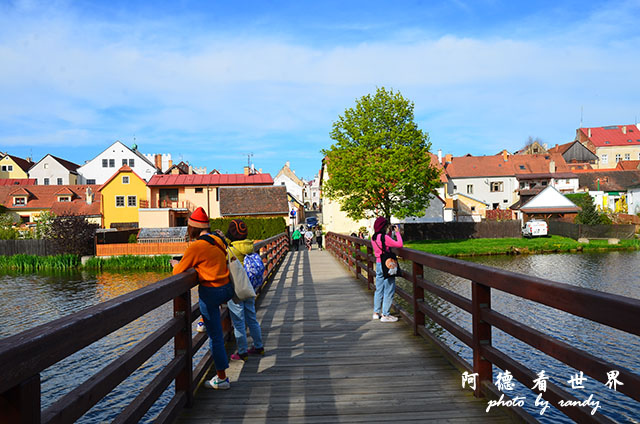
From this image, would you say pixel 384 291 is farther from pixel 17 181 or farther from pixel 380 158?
pixel 17 181

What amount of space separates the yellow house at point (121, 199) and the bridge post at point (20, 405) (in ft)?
181

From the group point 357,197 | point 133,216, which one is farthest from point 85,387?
point 133,216

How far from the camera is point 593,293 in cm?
248

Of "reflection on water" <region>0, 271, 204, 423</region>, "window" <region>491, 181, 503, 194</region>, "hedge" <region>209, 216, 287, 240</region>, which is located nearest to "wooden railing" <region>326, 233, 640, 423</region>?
"reflection on water" <region>0, 271, 204, 423</region>

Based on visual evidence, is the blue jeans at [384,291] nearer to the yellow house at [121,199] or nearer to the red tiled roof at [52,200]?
the yellow house at [121,199]

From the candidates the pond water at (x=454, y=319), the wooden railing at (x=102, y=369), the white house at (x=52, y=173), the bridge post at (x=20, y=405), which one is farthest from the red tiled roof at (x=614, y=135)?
the bridge post at (x=20, y=405)

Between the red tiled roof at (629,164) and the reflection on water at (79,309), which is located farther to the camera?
the red tiled roof at (629,164)

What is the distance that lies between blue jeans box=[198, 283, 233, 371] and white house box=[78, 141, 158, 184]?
7032 centimetres

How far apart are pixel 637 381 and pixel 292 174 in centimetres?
9824

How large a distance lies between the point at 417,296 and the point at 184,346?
3.15m

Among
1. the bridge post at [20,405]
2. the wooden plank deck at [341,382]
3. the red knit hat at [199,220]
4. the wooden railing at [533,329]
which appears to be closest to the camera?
the bridge post at [20,405]

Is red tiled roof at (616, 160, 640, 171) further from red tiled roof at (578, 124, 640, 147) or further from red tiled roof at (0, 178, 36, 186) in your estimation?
red tiled roof at (0, 178, 36, 186)

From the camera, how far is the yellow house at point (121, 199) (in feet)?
176

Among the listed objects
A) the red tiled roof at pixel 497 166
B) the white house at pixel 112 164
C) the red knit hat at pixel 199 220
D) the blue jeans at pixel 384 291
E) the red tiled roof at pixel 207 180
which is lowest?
the blue jeans at pixel 384 291
